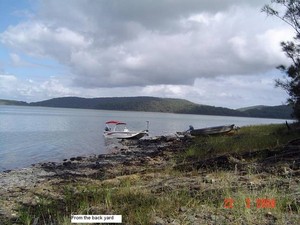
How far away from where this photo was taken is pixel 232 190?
8.77m

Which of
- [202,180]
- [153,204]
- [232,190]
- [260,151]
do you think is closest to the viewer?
[153,204]

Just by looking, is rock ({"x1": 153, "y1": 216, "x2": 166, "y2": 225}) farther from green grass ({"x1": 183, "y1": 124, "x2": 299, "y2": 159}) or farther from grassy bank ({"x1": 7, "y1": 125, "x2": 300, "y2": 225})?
green grass ({"x1": 183, "y1": 124, "x2": 299, "y2": 159})

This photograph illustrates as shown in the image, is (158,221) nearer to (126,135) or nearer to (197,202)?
(197,202)

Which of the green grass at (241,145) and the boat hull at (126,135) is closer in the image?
the green grass at (241,145)

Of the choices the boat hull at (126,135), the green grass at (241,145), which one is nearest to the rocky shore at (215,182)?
the green grass at (241,145)

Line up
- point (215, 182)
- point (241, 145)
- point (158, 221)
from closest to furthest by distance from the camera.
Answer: point (158, 221) < point (215, 182) < point (241, 145)

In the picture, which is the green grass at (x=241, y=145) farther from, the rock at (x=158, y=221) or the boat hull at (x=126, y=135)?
the boat hull at (x=126, y=135)

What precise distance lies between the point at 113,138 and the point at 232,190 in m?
38.3

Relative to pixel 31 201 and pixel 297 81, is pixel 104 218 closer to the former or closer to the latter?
pixel 31 201

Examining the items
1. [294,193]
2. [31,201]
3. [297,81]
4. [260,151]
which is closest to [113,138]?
[297,81]

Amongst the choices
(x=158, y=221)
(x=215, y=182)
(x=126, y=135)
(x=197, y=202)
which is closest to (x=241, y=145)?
(x=215, y=182)

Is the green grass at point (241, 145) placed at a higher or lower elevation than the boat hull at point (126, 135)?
higher

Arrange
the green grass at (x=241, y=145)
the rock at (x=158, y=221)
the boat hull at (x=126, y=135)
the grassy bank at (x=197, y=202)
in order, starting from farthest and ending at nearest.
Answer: the boat hull at (x=126, y=135) → the green grass at (x=241, y=145) → the grassy bank at (x=197, y=202) → the rock at (x=158, y=221)

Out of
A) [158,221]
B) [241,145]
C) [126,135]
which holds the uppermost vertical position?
[241,145]
